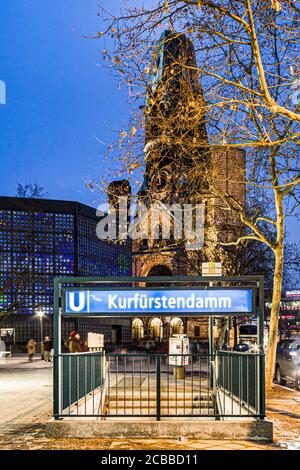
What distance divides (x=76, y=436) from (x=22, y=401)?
695 centimetres

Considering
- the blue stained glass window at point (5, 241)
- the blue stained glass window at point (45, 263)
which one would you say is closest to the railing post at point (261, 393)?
the blue stained glass window at point (5, 241)

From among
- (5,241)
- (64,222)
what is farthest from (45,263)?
(64,222)

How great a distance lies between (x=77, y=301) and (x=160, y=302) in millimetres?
1304

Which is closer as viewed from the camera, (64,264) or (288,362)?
(288,362)

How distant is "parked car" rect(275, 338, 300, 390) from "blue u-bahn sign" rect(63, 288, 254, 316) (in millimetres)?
12126

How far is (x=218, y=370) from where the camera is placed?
1467 cm

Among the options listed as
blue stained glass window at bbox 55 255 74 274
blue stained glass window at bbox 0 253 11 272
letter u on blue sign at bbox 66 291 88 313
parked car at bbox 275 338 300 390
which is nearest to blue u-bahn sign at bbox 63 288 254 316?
letter u on blue sign at bbox 66 291 88 313

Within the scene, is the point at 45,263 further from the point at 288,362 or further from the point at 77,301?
the point at 77,301

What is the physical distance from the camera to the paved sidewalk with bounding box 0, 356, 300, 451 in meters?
9.75

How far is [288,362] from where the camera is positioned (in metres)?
23.4

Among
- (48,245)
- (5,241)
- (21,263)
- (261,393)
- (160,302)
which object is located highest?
(5,241)

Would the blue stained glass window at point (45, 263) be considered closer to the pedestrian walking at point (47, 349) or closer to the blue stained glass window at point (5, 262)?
the blue stained glass window at point (5, 262)

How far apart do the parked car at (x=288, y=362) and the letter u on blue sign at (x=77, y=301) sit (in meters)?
12.9
